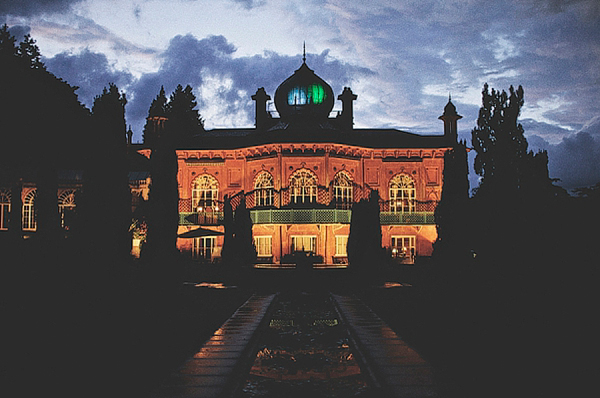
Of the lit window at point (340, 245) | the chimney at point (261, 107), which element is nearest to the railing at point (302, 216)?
the lit window at point (340, 245)

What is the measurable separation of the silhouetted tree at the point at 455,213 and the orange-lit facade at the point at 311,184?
6.85 m

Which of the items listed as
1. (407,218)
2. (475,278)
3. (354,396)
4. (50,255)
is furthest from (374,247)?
(354,396)

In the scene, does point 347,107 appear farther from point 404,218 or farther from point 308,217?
point 308,217

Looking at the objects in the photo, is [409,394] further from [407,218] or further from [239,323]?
[407,218]

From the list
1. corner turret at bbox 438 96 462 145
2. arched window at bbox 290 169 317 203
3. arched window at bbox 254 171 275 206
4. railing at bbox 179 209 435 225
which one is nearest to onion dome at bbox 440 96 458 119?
corner turret at bbox 438 96 462 145

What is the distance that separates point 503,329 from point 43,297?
8.08 m

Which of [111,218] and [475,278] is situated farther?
[111,218]

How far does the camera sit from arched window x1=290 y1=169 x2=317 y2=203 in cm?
3256

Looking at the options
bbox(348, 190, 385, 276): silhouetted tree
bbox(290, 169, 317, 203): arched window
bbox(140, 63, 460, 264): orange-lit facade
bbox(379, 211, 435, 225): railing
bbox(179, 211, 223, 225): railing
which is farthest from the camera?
bbox(379, 211, 435, 225): railing

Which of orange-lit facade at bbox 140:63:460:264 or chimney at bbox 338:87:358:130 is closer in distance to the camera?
orange-lit facade at bbox 140:63:460:264

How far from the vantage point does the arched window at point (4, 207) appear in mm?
39062

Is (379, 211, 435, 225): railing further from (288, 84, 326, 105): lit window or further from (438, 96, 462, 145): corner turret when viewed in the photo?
(288, 84, 326, 105): lit window

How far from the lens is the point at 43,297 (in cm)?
1033

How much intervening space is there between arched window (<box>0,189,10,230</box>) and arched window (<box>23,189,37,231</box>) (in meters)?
1.22
